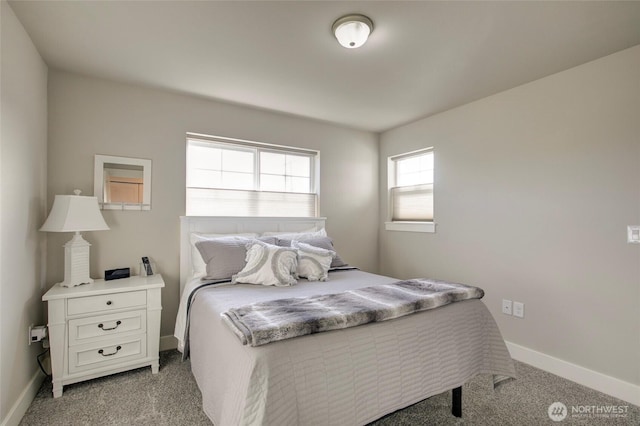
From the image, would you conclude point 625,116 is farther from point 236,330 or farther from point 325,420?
point 236,330

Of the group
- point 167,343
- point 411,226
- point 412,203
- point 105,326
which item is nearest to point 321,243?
point 411,226

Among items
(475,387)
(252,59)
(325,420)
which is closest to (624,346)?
(475,387)

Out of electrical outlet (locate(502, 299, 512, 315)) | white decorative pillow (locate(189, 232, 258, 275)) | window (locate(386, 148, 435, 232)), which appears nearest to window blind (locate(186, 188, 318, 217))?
white decorative pillow (locate(189, 232, 258, 275))

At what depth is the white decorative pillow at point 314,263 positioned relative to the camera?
2512 mm

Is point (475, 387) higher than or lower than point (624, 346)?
lower

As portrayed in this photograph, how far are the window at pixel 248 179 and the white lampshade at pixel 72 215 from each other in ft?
2.70

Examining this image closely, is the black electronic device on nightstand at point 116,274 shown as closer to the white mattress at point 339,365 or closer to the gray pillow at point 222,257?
the gray pillow at point 222,257

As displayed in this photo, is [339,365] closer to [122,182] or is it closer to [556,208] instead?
[556,208]

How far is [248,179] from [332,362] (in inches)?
94.8

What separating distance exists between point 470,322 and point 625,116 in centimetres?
180

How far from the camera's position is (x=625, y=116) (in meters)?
2.10

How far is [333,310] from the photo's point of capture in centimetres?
150

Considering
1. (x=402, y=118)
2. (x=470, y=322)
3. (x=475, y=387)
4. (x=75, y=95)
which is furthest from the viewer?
(x=402, y=118)

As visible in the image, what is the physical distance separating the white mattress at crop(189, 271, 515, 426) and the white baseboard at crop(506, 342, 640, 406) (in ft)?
2.86
